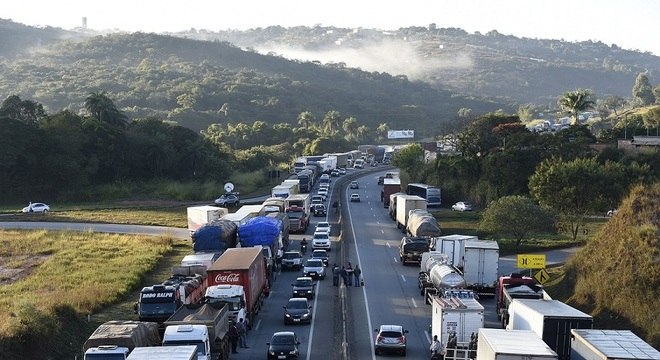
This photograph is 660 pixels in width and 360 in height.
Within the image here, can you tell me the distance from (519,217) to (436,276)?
16.0 meters

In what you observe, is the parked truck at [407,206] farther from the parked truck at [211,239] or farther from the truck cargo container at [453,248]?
the parked truck at [211,239]

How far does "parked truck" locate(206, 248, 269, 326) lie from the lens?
31.9 metres

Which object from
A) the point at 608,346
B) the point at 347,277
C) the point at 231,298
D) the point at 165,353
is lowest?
the point at 347,277

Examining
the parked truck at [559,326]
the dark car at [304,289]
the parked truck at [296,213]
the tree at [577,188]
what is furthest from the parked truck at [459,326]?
the parked truck at [296,213]

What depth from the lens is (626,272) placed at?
31.6 meters

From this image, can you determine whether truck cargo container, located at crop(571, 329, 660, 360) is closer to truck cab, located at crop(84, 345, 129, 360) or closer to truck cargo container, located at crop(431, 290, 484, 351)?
truck cargo container, located at crop(431, 290, 484, 351)

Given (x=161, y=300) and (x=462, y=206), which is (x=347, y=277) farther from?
(x=462, y=206)

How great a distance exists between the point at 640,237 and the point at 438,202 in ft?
167

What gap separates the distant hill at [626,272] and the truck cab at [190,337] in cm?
1497

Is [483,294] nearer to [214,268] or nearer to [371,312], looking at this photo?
[371,312]

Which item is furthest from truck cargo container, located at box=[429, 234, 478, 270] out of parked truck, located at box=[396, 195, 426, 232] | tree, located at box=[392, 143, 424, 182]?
tree, located at box=[392, 143, 424, 182]

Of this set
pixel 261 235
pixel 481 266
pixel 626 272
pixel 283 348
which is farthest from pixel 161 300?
pixel 626 272

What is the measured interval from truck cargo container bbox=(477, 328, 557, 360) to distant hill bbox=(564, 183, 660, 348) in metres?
7.38

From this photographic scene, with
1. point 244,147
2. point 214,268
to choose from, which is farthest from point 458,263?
point 244,147
